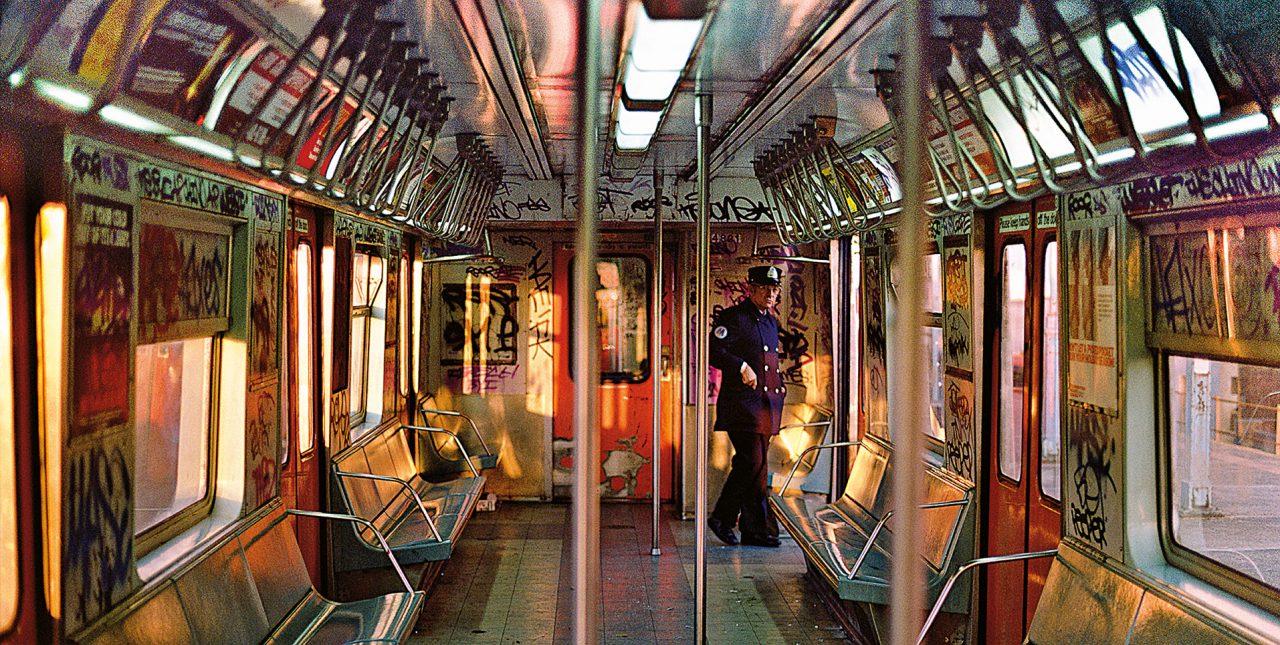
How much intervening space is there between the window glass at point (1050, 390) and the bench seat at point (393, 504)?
2.93 metres

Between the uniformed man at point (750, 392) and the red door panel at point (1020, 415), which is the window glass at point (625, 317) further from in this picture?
the red door panel at point (1020, 415)

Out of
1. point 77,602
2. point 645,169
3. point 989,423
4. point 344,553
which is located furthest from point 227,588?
point 645,169

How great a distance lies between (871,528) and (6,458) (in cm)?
499

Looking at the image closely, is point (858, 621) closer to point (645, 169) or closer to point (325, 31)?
point (645, 169)

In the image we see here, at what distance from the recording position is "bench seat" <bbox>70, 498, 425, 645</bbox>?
12.5 ft

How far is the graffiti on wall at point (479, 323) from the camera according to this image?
10.3m

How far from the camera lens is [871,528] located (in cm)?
696

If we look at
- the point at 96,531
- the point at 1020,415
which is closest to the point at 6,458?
the point at 96,531

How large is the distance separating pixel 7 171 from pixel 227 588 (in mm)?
2090

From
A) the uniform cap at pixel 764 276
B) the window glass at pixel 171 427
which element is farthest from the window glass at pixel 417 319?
the window glass at pixel 171 427

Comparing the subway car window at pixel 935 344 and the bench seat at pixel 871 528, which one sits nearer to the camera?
the bench seat at pixel 871 528

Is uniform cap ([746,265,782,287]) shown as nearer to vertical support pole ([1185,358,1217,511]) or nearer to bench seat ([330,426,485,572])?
bench seat ([330,426,485,572])

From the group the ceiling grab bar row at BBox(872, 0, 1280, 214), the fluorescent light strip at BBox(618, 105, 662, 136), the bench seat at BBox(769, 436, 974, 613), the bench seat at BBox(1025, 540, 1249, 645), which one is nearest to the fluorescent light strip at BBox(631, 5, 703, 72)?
the ceiling grab bar row at BBox(872, 0, 1280, 214)

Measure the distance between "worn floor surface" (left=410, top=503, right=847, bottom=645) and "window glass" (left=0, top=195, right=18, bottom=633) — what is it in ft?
11.6
